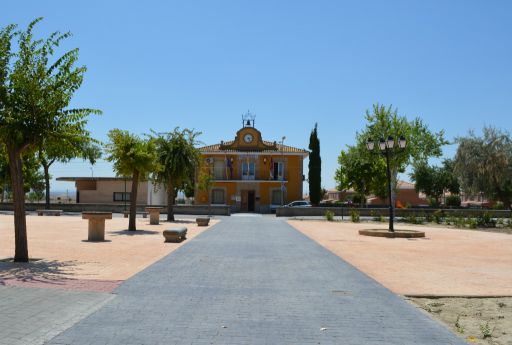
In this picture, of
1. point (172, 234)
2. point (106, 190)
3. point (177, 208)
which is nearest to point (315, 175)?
point (177, 208)

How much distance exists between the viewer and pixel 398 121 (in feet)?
145

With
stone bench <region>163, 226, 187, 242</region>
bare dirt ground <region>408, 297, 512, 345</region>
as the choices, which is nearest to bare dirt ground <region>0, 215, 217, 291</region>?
stone bench <region>163, 226, 187, 242</region>

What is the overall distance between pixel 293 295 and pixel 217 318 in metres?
2.00

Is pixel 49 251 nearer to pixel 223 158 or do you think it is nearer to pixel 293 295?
pixel 293 295

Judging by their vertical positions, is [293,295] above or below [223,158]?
below

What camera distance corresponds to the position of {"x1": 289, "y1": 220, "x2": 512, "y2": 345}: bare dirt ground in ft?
22.3

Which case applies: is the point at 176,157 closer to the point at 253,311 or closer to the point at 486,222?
the point at 486,222

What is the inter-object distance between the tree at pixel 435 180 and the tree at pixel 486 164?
28075 millimetres

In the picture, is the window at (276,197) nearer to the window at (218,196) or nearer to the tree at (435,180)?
the window at (218,196)

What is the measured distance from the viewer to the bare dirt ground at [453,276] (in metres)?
6.79

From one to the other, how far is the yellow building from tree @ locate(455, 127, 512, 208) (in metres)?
18.0

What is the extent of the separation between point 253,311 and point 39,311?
2761mm

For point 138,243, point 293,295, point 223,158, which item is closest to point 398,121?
point 223,158

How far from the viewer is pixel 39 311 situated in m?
6.61
